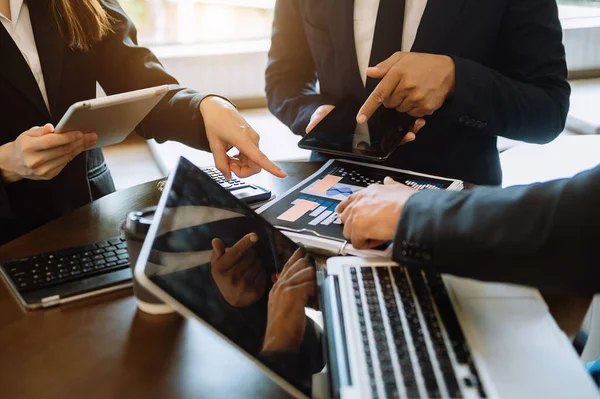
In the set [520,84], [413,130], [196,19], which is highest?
[520,84]

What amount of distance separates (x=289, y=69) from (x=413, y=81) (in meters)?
0.50

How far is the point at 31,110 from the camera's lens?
1.18 meters

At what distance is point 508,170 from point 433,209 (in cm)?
158

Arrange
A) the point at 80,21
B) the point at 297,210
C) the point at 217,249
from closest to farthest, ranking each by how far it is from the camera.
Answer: the point at 217,249 < the point at 297,210 < the point at 80,21

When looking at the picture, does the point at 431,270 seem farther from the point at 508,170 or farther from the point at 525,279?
the point at 508,170

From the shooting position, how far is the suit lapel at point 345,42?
1.29 m

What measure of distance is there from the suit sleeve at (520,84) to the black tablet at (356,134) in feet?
0.33

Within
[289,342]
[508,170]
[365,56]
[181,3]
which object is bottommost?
[508,170]

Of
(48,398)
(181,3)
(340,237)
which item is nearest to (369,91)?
(340,237)

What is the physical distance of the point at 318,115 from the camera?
1.27 meters

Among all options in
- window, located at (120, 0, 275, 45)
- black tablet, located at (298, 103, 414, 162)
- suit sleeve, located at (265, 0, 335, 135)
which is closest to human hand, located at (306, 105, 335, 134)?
black tablet, located at (298, 103, 414, 162)

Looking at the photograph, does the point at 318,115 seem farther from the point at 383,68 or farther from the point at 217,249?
the point at 217,249

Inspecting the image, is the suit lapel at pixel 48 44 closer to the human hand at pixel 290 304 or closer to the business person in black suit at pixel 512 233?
the human hand at pixel 290 304

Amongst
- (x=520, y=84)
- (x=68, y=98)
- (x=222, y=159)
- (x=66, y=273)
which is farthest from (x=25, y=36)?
(x=520, y=84)
